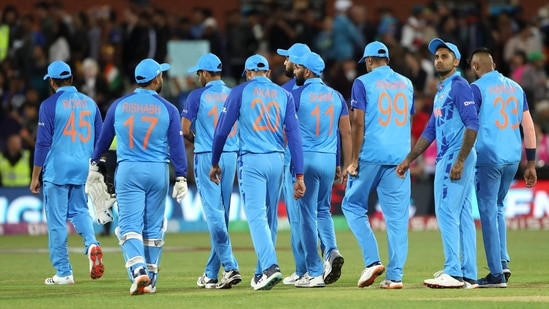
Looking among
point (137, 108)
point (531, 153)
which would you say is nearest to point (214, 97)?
point (137, 108)

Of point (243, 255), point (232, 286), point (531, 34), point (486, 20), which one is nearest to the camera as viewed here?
point (232, 286)

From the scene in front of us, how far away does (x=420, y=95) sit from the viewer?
29766mm

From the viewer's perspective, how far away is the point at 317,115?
50.2 feet

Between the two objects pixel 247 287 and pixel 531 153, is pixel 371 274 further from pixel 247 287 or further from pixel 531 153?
pixel 531 153

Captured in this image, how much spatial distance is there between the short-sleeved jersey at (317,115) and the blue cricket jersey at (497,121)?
5.64ft

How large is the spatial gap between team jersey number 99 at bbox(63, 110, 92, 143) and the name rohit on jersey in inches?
3.1

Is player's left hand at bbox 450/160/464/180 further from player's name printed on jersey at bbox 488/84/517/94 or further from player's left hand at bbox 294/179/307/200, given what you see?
player's left hand at bbox 294/179/307/200

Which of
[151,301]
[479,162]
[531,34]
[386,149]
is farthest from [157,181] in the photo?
[531,34]

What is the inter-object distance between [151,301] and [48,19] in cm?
1791

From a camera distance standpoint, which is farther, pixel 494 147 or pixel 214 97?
pixel 214 97

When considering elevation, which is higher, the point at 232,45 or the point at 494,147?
the point at 232,45

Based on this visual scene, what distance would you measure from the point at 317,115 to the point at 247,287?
7.22ft

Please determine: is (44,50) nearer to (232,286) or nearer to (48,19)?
(48,19)

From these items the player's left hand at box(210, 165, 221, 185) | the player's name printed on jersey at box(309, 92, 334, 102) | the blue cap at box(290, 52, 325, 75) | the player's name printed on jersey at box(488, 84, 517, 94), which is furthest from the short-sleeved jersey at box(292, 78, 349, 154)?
the player's name printed on jersey at box(488, 84, 517, 94)
